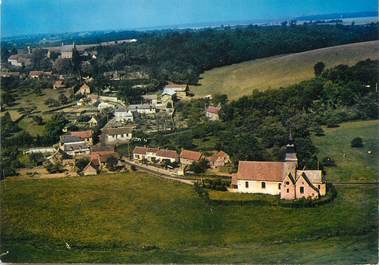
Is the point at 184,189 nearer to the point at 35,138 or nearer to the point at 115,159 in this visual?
the point at 115,159

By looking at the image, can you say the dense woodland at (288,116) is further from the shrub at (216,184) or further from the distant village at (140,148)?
the shrub at (216,184)

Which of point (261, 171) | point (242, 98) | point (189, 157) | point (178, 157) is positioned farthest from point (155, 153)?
point (242, 98)

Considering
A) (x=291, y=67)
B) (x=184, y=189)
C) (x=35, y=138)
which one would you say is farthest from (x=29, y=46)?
(x=291, y=67)

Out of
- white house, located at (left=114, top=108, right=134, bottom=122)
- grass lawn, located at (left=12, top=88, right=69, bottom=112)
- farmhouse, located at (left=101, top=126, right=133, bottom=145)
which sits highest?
grass lawn, located at (left=12, top=88, right=69, bottom=112)

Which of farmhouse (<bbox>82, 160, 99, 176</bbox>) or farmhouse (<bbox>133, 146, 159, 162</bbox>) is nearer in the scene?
farmhouse (<bbox>82, 160, 99, 176</bbox>)

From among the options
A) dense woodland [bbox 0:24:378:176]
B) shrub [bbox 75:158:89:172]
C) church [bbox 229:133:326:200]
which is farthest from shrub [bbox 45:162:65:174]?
church [bbox 229:133:326:200]

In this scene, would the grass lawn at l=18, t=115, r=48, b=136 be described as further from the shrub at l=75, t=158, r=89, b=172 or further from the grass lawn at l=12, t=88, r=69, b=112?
the shrub at l=75, t=158, r=89, b=172

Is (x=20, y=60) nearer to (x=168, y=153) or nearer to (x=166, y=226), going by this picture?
(x=168, y=153)

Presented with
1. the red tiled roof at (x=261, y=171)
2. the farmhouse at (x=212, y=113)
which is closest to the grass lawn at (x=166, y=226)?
the red tiled roof at (x=261, y=171)
